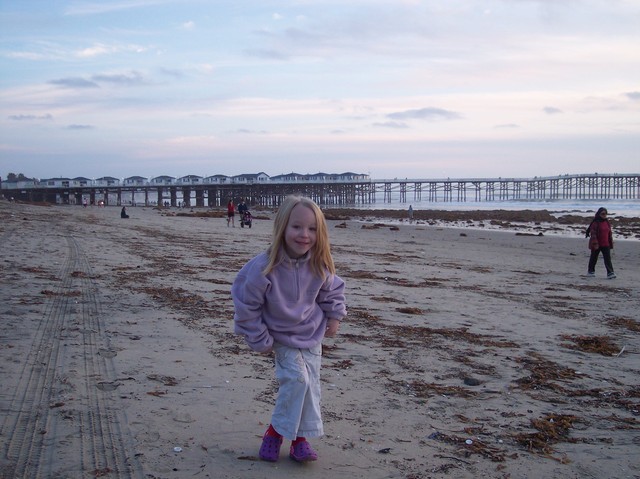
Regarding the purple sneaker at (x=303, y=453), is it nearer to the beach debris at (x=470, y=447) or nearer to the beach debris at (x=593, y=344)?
the beach debris at (x=470, y=447)

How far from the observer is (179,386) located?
424 cm

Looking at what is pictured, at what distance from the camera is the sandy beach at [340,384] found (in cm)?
321

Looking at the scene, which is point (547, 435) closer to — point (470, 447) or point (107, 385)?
point (470, 447)

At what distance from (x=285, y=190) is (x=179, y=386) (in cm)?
9035

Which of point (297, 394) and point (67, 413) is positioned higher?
point (297, 394)

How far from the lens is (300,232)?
3131 millimetres

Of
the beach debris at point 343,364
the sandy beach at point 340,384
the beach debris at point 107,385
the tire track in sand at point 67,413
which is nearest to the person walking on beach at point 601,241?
the sandy beach at point 340,384

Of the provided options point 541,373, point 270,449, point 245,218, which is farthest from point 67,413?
point 245,218

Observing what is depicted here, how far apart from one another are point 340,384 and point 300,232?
1.77m

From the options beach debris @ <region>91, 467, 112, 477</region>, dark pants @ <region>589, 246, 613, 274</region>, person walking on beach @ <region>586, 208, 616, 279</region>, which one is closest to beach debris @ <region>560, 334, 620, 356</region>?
beach debris @ <region>91, 467, 112, 477</region>

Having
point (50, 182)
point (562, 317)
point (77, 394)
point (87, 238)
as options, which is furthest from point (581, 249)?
point (50, 182)

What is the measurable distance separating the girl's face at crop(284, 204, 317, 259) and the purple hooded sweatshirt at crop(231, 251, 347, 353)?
0.06m

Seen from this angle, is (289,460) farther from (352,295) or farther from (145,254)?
(145,254)

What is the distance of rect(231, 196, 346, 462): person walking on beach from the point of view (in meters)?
3.10
